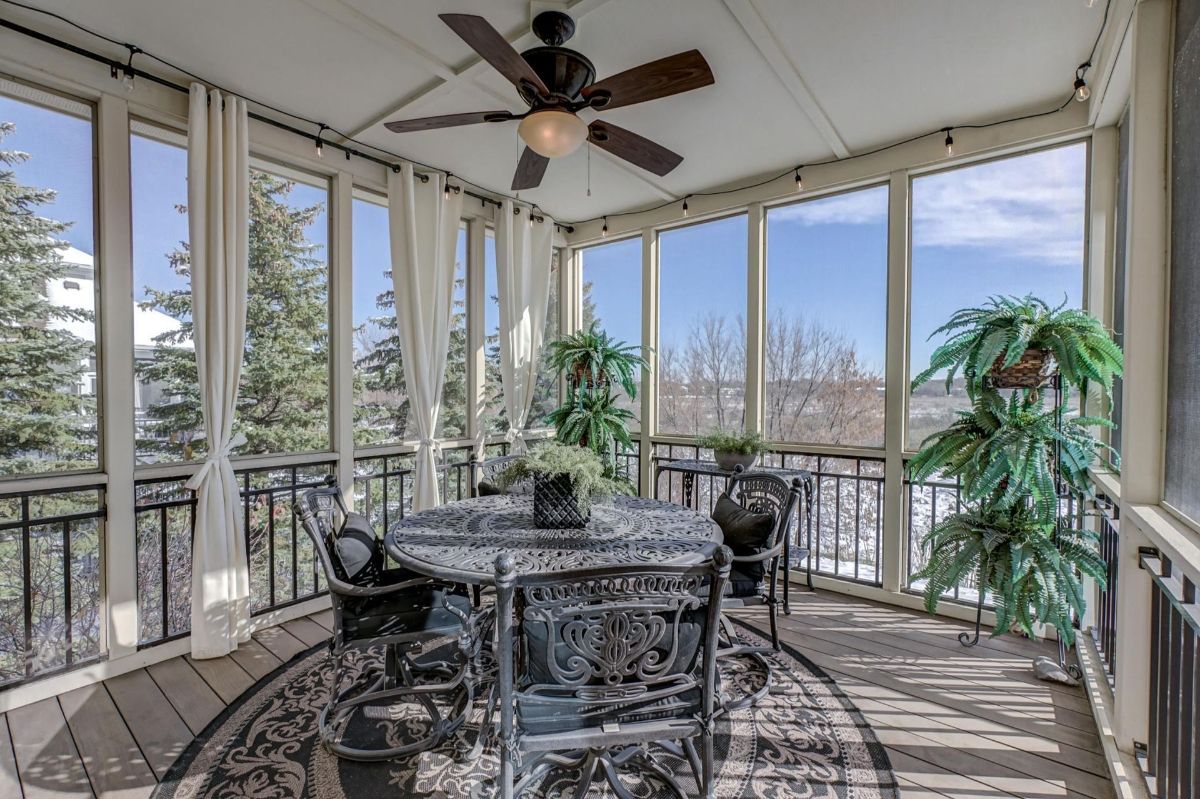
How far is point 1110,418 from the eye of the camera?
2734mm

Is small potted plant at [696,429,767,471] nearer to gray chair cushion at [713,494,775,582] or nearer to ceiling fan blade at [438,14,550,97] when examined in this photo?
gray chair cushion at [713,494,775,582]

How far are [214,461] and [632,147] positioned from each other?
2.71m

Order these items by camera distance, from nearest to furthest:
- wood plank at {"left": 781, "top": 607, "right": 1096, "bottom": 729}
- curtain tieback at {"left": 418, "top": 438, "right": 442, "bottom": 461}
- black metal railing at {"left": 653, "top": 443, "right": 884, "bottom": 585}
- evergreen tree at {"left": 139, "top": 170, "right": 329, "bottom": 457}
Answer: wood plank at {"left": 781, "top": 607, "right": 1096, "bottom": 729}, evergreen tree at {"left": 139, "top": 170, "right": 329, "bottom": 457}, black metal railing at {"left": 653, "top": 443, "right": 884, "bottom": 585}, curtain tieback at {"left": 418, "top": 438, "right": 442, "bottom": 461}

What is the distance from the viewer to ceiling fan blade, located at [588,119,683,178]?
7.67 feet

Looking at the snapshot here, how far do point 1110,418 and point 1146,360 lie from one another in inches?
45.2

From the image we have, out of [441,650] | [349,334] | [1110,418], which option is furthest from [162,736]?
[1110,418]

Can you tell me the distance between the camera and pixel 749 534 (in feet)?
8.61

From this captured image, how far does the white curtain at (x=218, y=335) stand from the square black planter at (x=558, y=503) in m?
1.85

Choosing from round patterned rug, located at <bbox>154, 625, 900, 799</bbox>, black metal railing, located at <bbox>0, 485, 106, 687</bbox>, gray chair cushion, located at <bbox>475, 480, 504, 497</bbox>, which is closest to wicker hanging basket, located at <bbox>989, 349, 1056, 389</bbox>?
round patterned rug, located at <bbox>154, 625, 900, 799</bbox>

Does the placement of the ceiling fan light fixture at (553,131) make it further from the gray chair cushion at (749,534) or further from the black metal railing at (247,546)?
the black metal railing at (247,546)

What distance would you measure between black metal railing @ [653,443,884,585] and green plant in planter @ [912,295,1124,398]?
1.33m

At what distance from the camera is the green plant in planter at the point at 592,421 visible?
4355mm

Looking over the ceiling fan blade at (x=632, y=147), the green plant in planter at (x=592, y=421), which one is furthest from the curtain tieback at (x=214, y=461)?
the ceiling fan blade at (x=632, y=147)

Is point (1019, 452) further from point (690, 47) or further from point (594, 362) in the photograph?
point (594, 362)
